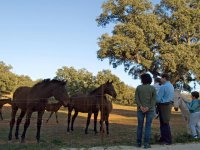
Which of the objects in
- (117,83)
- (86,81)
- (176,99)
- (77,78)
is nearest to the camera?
(176,99)

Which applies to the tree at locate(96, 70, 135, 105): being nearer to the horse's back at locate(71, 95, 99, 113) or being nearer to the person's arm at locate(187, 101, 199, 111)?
Result: the horse's back at locate(71, 95, 99, 113)

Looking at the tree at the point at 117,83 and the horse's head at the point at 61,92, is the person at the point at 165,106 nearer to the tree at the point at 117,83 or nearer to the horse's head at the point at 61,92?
the horse's head at the point at 61,92

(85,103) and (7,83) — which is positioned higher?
(7,83)

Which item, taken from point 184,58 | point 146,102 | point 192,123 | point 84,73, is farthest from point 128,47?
point 84,73

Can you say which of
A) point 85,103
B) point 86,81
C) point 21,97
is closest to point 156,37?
point 85,103

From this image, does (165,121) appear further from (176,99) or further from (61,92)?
(61,92)

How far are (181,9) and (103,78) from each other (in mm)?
34660

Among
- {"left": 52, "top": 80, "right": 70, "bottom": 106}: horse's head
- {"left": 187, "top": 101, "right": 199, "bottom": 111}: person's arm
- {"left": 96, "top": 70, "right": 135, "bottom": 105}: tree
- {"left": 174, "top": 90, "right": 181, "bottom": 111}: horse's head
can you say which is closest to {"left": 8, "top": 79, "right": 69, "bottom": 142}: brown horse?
{"left": 52, "top": 80, "right": 70, "bottom": 106}: horse's head

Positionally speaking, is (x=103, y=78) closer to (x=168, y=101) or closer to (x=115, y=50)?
(x=115, y=50)

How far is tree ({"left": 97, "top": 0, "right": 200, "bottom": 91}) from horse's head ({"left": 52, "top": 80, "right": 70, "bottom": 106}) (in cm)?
2101

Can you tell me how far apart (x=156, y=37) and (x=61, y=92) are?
22969 millimetres

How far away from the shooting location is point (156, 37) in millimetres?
33656

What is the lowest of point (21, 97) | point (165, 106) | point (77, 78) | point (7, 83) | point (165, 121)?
point (165, 121)

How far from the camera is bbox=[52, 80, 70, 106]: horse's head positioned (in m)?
11.9
